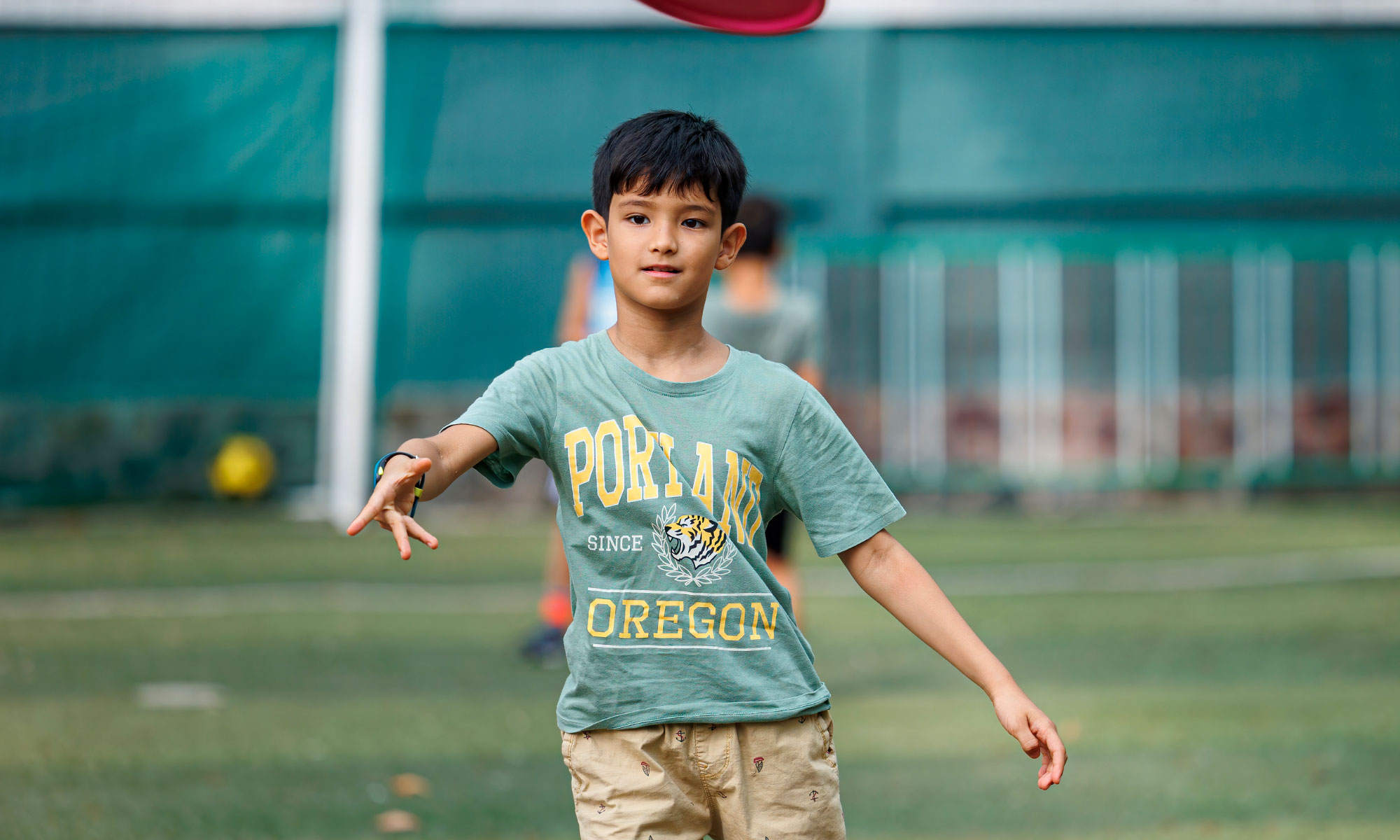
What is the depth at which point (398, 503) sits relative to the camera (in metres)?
2.18

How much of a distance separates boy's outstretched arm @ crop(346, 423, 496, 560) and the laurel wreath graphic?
0.26 m

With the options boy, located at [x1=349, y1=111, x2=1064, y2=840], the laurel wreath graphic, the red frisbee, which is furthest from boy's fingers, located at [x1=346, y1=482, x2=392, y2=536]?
the red frisbee

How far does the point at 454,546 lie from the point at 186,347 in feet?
8.93

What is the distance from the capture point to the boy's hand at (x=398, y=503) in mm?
2125

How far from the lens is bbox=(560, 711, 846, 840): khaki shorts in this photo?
243 cm

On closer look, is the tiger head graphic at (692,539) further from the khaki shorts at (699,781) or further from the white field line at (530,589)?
the white field line at (530,589)

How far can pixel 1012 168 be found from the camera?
17.5 m

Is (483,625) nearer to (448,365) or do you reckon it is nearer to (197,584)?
(197,584)

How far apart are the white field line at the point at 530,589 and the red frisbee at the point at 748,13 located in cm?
527

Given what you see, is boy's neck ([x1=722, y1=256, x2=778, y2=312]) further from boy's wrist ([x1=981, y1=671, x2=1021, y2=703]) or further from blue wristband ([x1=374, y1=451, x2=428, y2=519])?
blue wristband ([x1=374, y1=451, x2=428, y2=519])

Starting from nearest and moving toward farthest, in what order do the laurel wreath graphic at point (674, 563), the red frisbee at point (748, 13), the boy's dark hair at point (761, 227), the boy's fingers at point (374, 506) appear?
the boy's fingers at point (374, 506)
the laurel wreath graphic at point (674, 563)
the red frisbee at point (748, 13)
the boy's dark hair at point (761, 227)

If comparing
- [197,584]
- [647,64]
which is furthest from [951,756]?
[647,64]

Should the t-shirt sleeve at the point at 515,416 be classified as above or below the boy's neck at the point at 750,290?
below

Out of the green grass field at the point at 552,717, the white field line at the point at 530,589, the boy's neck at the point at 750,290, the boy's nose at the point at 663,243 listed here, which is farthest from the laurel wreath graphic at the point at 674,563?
the white field line at the point at 530,589
